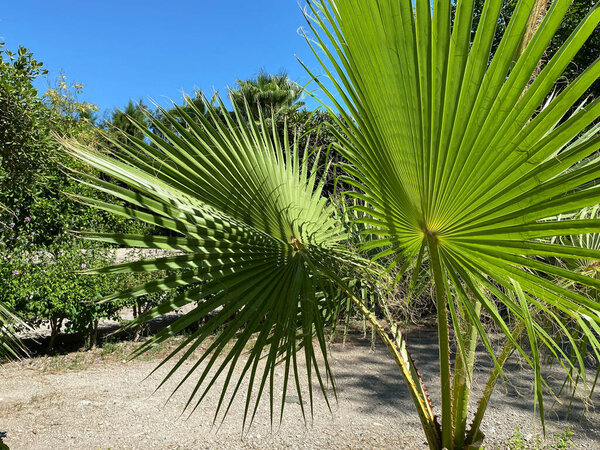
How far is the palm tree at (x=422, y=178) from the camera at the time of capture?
0.97m

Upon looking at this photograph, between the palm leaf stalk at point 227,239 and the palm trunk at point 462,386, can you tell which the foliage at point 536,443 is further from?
the palm leaf stalk at point 227,239

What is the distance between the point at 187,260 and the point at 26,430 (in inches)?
125

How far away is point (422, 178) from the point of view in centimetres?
125

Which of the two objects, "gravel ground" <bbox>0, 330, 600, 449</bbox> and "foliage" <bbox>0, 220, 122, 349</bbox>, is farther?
"foliage" <bbox>0, 220, 122, 349</bbox>

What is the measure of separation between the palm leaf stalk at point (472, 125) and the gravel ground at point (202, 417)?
235 centimetres

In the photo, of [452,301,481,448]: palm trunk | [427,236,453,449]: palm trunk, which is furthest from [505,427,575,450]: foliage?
[427,236,453,449]: palm trunk

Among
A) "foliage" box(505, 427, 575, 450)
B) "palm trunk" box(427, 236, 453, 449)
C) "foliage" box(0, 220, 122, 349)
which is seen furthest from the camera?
"foliage" box(0, 220, 122, 349)

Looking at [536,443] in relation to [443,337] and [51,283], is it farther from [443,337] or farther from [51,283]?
[51,283]

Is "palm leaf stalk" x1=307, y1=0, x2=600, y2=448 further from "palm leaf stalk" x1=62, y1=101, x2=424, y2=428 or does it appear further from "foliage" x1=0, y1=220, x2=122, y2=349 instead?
"foliage" x1=0, y1=220, x2=122, y2=349

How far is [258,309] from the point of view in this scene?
1.57 metres

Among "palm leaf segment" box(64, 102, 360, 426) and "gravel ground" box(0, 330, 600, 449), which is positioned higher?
"palm leaf segment" box(64, 102, 360, 426)

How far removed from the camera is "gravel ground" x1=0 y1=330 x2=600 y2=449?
3.42 m

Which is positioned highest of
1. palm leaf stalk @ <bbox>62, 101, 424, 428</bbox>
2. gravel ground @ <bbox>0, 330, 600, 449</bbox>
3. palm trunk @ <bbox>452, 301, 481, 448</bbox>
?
palm leaf stalk @ <bbox>62, 101, 424, 428</bbox>

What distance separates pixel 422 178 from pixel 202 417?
137 inches
